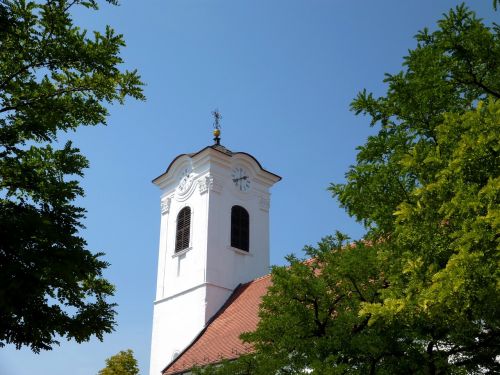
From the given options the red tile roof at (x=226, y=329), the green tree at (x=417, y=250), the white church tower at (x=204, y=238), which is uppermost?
the white church tower at (x=204, y=238)

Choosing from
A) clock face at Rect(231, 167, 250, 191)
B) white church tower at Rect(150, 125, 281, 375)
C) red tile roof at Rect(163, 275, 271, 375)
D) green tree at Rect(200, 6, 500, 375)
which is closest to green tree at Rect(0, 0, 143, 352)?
green tree at Rect(200, 6, 500, 375)

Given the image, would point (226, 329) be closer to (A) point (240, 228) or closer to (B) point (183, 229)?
(A) point (240, 228)

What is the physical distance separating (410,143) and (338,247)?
257cm

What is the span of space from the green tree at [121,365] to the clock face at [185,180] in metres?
7.65

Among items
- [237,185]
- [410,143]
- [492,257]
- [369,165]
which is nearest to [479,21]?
[410,143]

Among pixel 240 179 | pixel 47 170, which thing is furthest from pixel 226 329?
pixel 47 170

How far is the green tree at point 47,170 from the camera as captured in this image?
6.13 m

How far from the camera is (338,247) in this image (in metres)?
9.70

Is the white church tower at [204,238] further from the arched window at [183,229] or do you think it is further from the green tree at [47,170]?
the green tree at [47,170]

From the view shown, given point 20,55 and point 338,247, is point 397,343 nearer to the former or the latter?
point 338,247

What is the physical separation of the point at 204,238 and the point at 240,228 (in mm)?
1986

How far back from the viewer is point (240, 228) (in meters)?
25.6

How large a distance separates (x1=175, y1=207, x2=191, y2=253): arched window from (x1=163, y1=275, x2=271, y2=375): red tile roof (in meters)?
3.25

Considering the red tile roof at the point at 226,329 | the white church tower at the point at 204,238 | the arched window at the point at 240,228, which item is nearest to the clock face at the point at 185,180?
the white church tower at the point at 204,238
